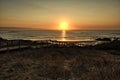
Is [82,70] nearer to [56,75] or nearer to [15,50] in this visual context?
[56,75]

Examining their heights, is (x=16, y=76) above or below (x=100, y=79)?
below

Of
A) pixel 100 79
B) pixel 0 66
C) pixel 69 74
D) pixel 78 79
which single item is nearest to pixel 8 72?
pixel 0 66

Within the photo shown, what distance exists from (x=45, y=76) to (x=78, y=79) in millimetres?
2118

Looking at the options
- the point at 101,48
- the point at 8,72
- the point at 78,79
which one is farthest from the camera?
the point at 101,48

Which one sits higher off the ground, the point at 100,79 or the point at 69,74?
the point at 100,79

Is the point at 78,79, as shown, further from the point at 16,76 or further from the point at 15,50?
the point at 15,50

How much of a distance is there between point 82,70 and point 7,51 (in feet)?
34.9

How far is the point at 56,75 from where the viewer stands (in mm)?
10133

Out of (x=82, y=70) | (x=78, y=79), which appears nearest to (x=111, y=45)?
(x=82, y=70)

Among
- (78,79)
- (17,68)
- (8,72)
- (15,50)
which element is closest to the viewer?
(78,79)

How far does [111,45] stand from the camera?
91.0 ft

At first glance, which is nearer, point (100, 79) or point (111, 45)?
point (100, 79)

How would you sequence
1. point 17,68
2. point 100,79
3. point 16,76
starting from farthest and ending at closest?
point 17,68, point 16,76, point 100,79

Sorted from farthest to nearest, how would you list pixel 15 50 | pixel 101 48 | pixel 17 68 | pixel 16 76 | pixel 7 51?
1. pixel 101 48
2. pixel 15 50
3. pixel 7 51
4. pixel 17 68
5. pixel 16 76
